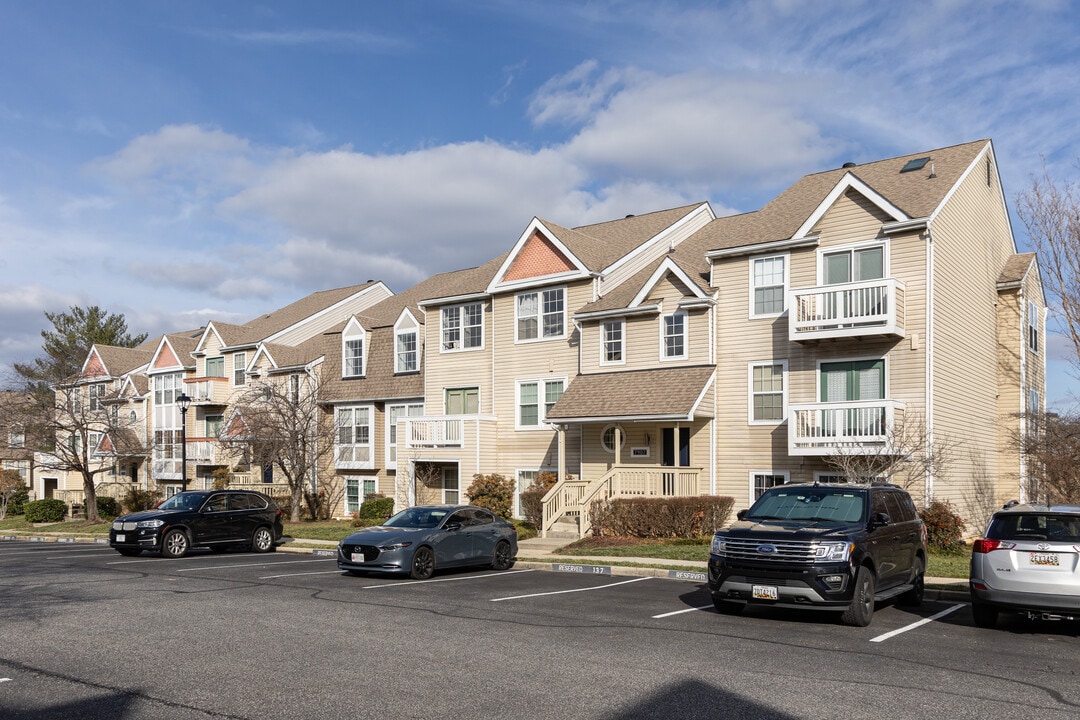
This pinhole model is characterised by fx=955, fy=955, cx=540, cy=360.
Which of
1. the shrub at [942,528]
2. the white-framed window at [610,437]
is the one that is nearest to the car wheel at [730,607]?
the shrub at [942,528]

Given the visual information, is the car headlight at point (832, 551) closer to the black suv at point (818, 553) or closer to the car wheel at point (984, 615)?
the black suv at point (818, 553)

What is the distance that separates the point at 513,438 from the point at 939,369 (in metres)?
14.2

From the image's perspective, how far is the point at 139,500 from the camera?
49.6 meters

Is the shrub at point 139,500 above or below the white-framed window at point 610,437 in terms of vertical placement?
below

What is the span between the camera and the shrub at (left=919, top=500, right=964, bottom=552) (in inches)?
888

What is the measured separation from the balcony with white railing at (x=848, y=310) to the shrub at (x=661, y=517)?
5.09m

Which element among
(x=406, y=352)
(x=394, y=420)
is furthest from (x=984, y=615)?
(x=406, y=352)

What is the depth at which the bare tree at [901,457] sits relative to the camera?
912 inches

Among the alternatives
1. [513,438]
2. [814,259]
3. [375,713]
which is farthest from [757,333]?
[375,713]

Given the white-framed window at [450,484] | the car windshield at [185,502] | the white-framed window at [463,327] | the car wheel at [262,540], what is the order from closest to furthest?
the car windshield at [185,502] < the car wheel at [262,540] < the white-framed window at [463,327] < the white-framed window at [450,484]

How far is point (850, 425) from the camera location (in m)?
23.8

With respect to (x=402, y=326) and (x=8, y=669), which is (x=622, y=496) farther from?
(x=8, y=669)

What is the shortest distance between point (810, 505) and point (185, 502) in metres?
16.7

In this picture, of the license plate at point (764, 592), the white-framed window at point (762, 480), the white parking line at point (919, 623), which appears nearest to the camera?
the white parking line at point (919, 623)
